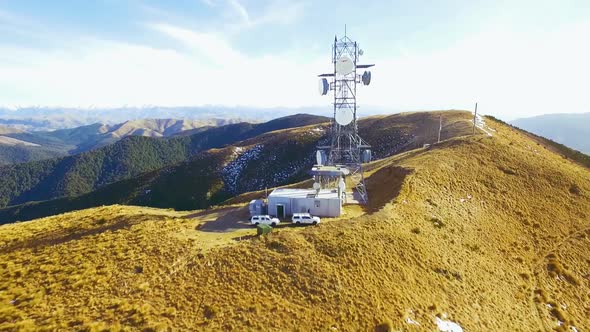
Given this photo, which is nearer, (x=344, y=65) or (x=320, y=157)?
(x=344, y=65)

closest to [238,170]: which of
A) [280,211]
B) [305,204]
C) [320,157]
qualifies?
[320,157]

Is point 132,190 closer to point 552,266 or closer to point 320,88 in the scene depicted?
point 320,88

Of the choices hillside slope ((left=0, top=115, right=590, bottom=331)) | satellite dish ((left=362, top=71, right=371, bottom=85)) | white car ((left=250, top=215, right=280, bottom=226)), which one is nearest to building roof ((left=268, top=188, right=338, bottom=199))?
white car ((left=250, top=215, right=280, bottom=226))

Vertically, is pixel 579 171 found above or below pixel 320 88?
below

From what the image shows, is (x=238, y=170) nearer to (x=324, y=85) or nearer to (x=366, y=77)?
(x=324, y=85)

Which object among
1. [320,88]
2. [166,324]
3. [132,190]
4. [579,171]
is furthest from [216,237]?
[132,190]

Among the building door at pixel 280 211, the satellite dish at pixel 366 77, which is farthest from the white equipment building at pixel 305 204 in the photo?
the satellite dish at pixel 366 77

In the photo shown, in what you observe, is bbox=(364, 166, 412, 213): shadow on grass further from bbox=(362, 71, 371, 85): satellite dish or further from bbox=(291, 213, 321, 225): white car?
bbox=(362, 71, 371, 85): satellite dish
